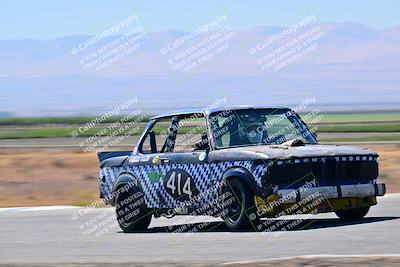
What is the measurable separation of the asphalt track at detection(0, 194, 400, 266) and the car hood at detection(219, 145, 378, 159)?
0.90 metres

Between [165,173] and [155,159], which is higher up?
[155,159]

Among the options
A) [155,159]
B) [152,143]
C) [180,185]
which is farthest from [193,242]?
[152,143]

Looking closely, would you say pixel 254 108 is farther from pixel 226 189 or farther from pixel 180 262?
pixel 180 262

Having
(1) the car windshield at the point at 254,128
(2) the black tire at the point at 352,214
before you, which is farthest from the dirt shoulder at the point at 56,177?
(2) the black tire at the point at 352,214

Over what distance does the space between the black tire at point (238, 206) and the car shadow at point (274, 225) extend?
0.17 meters

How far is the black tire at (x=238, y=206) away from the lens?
13.4 meters

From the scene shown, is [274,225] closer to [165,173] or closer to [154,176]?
[165,173]

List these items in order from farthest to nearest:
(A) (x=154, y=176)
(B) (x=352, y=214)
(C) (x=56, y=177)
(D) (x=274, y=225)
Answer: (C) (x=56, y=177) < (A) (x=154, y=176) < (B) (x=352, y=214) < (D) (x=274, y=225)

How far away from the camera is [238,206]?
13.7 metres

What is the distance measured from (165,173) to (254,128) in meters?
1.32

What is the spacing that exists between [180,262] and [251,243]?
5.36ft

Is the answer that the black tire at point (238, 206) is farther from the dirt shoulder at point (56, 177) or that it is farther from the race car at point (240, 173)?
the dirt shoulder at point (56, 177)

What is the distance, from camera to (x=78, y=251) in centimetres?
1283

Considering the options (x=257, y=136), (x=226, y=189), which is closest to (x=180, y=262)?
(x=226, y=189)
